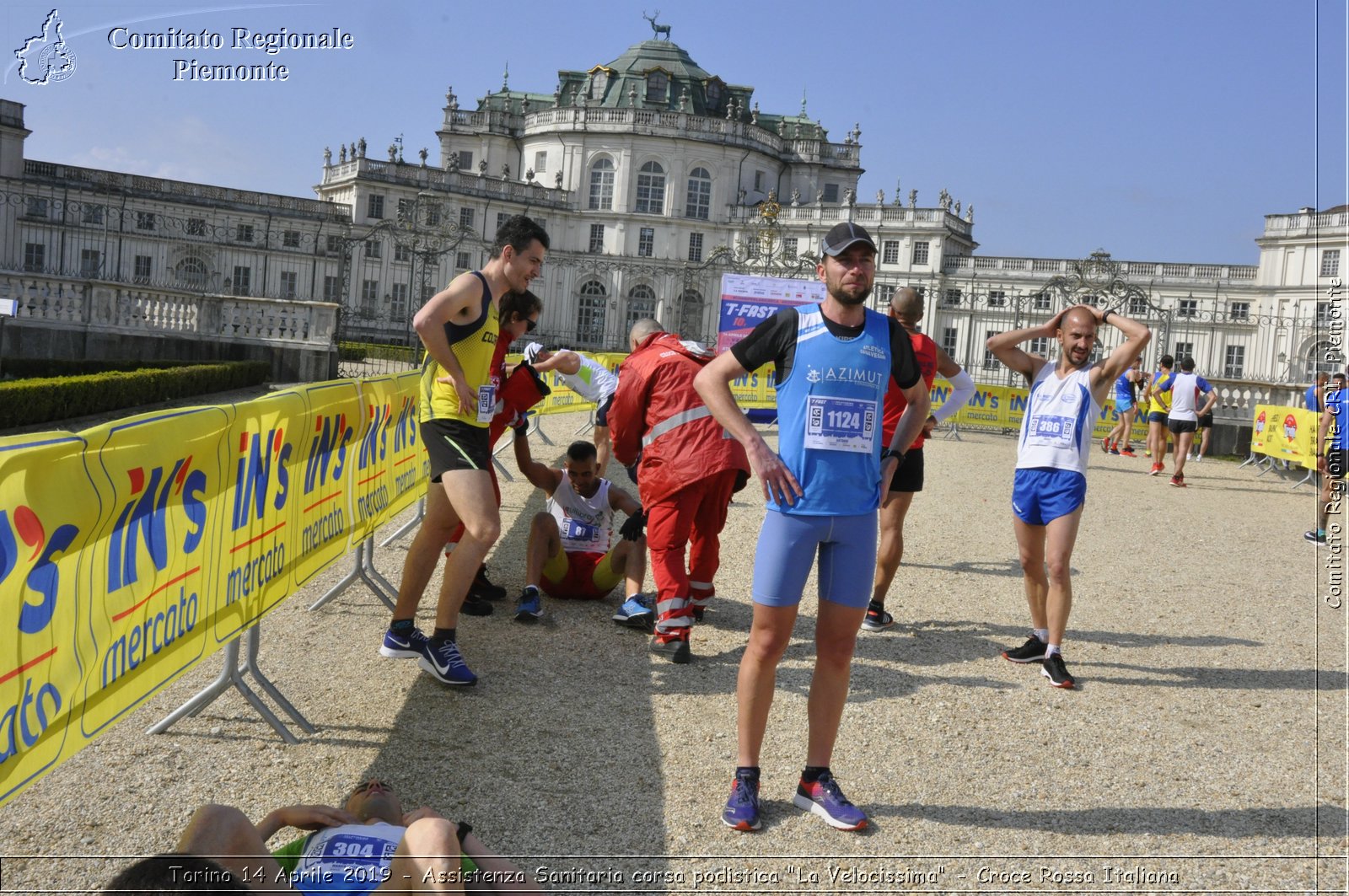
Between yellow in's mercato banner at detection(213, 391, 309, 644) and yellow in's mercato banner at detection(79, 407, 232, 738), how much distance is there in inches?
3.9

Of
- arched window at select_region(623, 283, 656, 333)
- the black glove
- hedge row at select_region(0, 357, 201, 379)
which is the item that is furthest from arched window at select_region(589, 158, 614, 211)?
the black glove

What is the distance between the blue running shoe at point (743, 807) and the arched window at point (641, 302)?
54.6 meters

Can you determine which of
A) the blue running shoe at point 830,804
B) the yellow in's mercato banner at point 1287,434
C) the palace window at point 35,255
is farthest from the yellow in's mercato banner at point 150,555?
the palace window at point 35,255

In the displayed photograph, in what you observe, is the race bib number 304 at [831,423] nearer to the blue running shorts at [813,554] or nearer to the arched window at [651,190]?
the blue running shorts at [813,554]

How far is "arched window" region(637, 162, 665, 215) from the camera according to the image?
2544 inches

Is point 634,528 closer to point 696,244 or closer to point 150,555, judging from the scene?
point 150,555

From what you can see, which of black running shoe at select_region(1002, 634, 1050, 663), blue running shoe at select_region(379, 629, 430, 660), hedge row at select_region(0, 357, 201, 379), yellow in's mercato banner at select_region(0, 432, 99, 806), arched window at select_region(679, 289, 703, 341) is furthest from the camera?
arched window at select_region(679, 289, 703, 341)

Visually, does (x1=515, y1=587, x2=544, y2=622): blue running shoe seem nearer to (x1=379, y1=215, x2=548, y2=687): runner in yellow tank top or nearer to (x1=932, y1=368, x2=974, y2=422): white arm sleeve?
(x1=379, y1=215, x2=548, y2=687): runner in yellow tank top

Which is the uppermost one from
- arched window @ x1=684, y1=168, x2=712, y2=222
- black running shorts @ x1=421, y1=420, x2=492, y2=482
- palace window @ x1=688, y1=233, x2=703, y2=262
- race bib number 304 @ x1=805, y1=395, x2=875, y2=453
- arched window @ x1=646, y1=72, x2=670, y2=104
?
arched window @ x1=646, y1=72, x2=670, y2=104

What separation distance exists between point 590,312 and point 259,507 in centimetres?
5475

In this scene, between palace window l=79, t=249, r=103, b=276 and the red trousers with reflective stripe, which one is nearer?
the red trousers with reflective stripe

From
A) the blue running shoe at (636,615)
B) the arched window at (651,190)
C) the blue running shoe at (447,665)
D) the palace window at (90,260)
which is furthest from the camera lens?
the arched window at (651,190)

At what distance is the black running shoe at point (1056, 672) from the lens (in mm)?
6051

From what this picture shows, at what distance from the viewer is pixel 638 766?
4.58 metres
